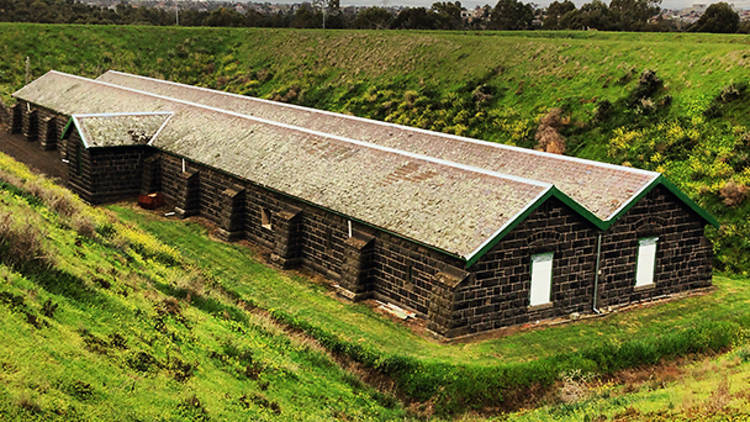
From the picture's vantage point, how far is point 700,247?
27.5m

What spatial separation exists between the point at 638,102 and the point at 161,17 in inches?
3956

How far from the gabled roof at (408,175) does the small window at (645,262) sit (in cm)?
185

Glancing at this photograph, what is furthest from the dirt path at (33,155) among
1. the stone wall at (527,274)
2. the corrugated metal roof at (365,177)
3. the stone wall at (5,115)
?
the stone wall at (527,274)

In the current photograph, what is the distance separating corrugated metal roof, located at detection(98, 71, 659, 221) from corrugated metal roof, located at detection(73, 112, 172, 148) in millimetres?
8199

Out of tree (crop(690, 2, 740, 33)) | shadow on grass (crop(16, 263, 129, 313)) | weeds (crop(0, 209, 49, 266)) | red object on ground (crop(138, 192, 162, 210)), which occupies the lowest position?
red object on ground (crop(138, 192, 162, 210))

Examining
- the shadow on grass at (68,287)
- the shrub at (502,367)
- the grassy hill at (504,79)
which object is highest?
the grassy hill at (504,79)

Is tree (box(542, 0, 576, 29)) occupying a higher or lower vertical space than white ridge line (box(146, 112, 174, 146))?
higher

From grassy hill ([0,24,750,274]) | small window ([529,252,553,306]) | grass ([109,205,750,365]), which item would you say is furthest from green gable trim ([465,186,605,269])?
grassy hill ([0,24,750,274])

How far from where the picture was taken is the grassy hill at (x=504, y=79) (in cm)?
3778

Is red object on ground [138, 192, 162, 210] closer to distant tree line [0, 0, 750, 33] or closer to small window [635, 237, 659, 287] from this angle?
small window [635, 237, 659, 287]

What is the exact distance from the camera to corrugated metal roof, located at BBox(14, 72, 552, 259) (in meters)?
23.5

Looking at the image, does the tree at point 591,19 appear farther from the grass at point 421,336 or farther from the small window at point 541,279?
the small window at point 541,279

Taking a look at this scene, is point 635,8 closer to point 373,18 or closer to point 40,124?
point 373,18

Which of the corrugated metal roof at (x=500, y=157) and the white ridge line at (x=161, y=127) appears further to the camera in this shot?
the white ridge line at (x=161, y=127)
